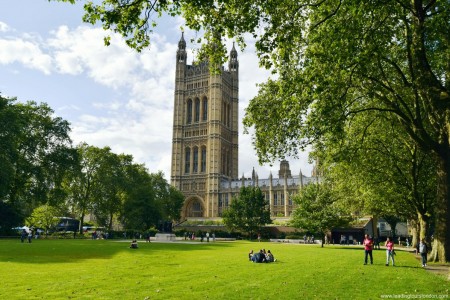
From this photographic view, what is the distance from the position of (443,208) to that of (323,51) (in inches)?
400

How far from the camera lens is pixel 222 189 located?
348ft

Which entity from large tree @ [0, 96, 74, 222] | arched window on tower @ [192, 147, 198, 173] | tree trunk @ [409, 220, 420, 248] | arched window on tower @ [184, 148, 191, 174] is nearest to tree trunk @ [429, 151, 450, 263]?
tree trunk @ [409, 220, 420, 248]

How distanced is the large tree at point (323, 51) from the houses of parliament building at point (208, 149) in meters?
82.9

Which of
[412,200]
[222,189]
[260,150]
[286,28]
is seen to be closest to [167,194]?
[222,189]

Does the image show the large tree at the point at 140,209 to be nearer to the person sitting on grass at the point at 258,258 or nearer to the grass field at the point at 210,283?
the person sitting on grass at the point at 258,258

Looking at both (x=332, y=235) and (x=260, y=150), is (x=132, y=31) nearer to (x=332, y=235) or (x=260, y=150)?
(x=260, y=150)

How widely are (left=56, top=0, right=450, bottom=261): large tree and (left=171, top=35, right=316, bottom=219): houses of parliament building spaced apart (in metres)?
82.9

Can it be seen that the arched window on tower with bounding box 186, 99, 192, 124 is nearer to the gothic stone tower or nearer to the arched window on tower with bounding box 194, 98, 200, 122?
the gothic stone tower

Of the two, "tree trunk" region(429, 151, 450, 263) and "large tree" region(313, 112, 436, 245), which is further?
"large tree" region(313, 112, 436, 245)

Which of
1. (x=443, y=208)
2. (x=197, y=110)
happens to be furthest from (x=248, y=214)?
(x=197, y=110)

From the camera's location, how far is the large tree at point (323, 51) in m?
13.8

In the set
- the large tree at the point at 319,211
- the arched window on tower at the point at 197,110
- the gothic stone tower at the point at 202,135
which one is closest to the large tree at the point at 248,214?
the large tree at the point at 319,211

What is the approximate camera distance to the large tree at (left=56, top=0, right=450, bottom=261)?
13758 millimetres

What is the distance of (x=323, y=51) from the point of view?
1645 cm
